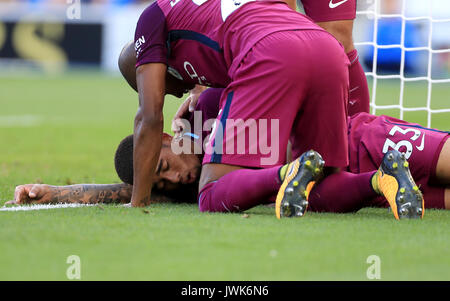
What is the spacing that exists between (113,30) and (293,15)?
64.1 feet

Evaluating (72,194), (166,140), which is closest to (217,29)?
(166,140)

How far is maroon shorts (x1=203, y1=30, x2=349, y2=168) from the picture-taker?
411 cm

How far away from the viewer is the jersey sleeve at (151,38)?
4398 mm

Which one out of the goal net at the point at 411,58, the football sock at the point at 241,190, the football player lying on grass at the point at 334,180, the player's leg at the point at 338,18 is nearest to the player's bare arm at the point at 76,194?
the football player lying on grass at the point at 334,180

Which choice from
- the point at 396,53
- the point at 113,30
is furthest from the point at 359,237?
the point at 113,30

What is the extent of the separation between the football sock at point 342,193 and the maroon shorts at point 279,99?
19 cm

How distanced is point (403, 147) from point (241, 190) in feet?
3.53

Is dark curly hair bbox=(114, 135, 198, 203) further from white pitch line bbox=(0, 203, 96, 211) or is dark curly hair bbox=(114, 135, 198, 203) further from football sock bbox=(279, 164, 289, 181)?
football sock bbox=(279, 164, 289, 181)

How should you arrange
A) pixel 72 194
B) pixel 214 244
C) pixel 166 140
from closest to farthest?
pixel 214 244, pixel 72 194, pixel 166 140

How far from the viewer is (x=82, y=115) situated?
13352 millimetres

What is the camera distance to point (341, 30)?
564cm

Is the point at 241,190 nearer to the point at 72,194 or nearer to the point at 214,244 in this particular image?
the point at 214,244

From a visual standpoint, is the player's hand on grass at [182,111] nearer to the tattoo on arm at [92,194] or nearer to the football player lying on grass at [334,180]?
the football player lying on grass at [334,180]
